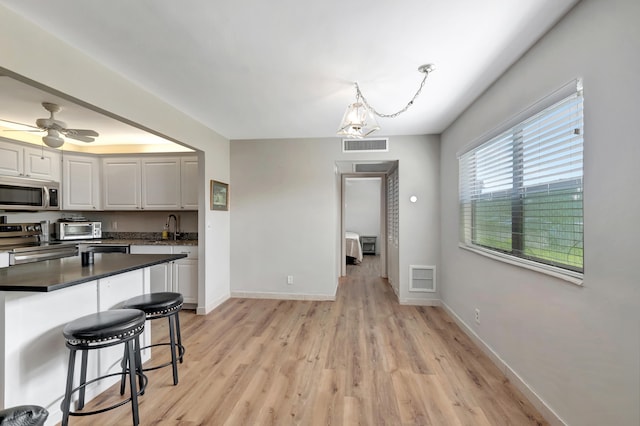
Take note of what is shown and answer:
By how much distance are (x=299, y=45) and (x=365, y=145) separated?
246cm

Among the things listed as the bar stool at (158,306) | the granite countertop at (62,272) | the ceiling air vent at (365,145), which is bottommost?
the bar stool at (158,306)

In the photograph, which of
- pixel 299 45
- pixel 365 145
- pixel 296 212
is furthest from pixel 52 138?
pixel 365 145

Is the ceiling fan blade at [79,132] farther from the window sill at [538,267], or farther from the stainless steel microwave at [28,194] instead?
the window sill at [538,267]

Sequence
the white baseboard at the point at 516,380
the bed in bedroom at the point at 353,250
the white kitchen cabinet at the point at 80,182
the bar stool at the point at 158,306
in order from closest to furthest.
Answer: the white baseboard at the point at 516,380 < the bar stool at the point at 158,306 < the white kitchen cabinet at the point at 80,182 < the bed in bedroom at the point at 353,250

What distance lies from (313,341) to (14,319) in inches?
89.6

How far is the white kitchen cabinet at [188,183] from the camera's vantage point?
4.37 metres

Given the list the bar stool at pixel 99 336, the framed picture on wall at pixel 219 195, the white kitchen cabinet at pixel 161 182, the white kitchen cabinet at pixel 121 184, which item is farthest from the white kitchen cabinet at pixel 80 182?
the bar stool at pixel 99 336

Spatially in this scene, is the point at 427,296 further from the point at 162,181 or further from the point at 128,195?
the point at 128,195

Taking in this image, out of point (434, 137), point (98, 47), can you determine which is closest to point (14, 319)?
point (98, 47)

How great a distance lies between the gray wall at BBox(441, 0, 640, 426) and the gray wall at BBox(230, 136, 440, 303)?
6.67 feet

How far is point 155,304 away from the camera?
2164mm

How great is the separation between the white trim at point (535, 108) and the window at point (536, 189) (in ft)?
0.04

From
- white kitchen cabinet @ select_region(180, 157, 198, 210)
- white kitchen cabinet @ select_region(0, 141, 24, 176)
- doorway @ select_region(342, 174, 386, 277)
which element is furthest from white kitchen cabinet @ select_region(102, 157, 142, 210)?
doorway @ select_region(342, 174, 386, 277)

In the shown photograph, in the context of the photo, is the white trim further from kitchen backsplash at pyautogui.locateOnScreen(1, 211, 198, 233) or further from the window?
kitchen backsplash at pyautogui.locateOnScreen(1, 211, 198, 233)
